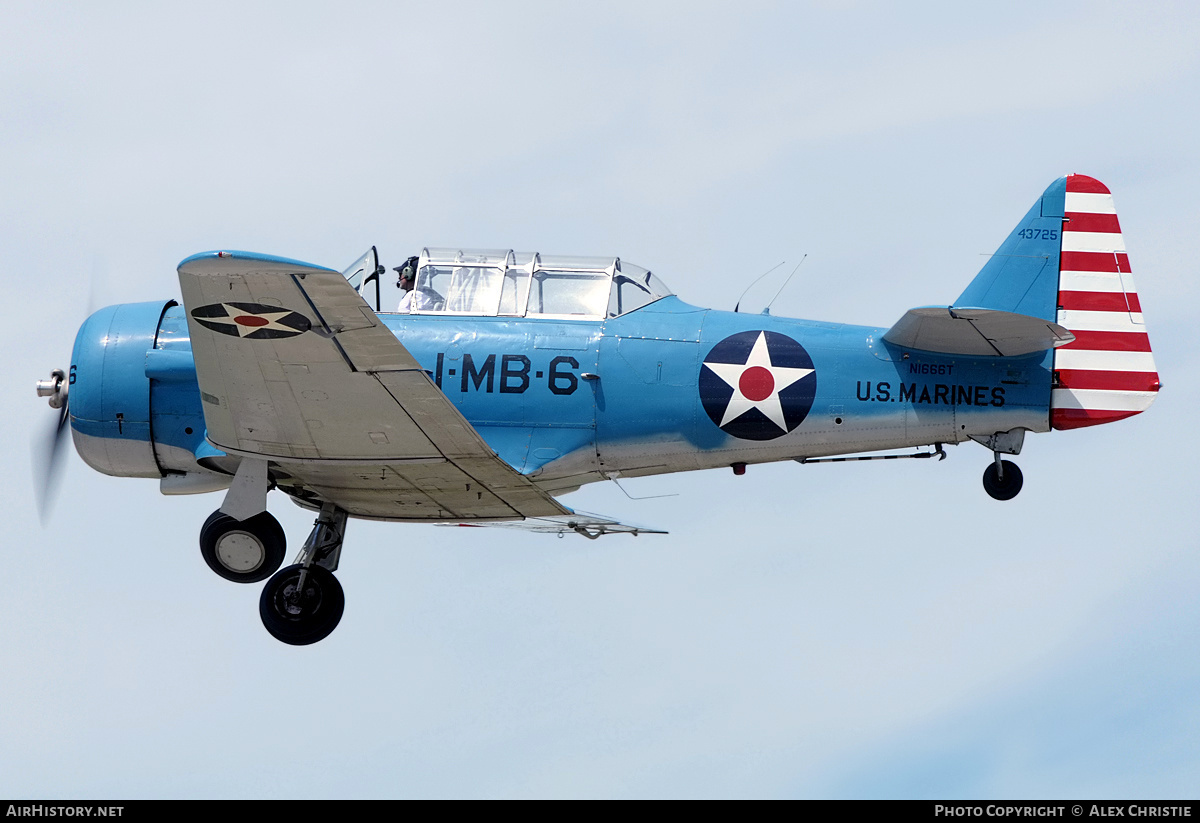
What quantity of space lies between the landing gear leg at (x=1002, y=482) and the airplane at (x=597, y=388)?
19 mm

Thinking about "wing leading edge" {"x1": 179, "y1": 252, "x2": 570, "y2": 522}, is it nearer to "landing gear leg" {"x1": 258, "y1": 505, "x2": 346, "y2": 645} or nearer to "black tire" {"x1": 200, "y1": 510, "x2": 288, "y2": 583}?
"black tire" {"x1": 200, "y1": 510, "x2": 288, "y2": 583}

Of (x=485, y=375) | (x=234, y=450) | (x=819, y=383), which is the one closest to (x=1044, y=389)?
(x=819, y=383)

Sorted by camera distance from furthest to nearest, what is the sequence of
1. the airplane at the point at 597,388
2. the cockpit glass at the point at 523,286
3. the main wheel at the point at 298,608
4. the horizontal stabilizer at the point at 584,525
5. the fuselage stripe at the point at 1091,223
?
the horizontal stabilizer at the point at 584,525, the fuselage stripe at the point at 1091,223, the main wheel at the point at 298,608, the cockpit glass at the point at 523,286, the airplane at the point at 597,388

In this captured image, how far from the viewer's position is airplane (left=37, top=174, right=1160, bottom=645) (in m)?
13.6

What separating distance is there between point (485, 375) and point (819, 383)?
274 cm

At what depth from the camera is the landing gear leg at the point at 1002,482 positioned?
1359 centimetres

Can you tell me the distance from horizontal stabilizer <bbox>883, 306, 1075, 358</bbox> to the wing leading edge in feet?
10.9

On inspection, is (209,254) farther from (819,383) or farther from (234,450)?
(819,383)

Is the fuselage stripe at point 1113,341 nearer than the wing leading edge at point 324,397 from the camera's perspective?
No

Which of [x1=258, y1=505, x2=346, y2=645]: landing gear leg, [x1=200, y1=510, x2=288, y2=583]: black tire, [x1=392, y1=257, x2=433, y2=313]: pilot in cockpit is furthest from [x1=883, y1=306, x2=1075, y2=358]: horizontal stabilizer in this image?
[x1=200, y1=510, x2=288, y2=583]: black tire

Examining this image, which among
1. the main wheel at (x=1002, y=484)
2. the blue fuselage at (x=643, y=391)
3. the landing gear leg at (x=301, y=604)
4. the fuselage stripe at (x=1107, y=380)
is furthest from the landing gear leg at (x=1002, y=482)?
the landing gear leg at (x=301, y=604)

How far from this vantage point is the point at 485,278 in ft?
46.3

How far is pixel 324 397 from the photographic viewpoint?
12.6 meters

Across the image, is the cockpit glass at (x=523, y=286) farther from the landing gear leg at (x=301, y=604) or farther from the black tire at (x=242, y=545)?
the landing gear leg at (x=301, y=604)
